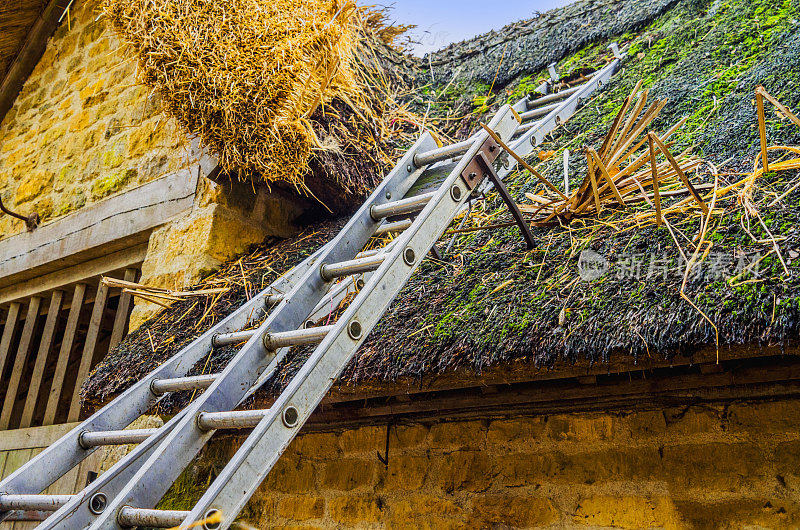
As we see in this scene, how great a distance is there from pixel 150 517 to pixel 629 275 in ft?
4.41

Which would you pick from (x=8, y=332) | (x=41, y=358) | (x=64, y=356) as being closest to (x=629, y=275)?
(x=64, y=356)

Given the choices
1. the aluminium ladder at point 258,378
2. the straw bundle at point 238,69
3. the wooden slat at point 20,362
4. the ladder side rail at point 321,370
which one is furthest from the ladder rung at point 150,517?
the wooden slat at point 20,362

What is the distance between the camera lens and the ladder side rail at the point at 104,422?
1.88 m

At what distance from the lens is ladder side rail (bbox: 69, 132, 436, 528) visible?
1503mm

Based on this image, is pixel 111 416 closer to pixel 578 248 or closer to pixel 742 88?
pixel 578 248

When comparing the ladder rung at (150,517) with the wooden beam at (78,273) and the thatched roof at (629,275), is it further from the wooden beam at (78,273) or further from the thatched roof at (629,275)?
the wooden beam at (78,273)

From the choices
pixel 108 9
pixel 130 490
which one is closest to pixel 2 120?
pixel 108 9

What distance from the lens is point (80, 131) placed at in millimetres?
4152

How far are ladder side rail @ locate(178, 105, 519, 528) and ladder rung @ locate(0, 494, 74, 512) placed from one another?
73 cm

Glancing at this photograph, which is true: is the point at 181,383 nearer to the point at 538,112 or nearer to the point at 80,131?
the point at 538,112

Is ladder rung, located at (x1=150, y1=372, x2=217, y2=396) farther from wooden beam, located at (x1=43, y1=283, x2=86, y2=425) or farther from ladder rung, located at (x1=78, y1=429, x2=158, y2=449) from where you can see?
wooden beam, located at (x1=43, y1=283, x2=86, y2=425)

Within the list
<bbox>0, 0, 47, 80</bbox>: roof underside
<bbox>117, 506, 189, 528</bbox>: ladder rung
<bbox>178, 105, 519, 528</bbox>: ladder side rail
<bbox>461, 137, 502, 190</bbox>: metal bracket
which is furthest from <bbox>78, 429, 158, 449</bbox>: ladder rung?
<bbox>0, 0, 47, 80</bbox>: roof underside

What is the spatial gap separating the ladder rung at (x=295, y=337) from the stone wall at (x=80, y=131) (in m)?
2.08

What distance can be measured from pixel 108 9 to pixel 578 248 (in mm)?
2487
